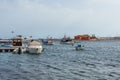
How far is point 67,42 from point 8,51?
9635 centimetres

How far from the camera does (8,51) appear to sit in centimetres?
9119

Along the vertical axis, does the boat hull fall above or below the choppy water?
above

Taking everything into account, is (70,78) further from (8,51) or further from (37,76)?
(8,51)

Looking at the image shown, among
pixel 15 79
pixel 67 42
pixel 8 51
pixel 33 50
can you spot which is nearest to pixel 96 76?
pixel 15 79

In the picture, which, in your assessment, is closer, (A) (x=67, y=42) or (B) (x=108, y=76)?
(B) (x=108, y=76)

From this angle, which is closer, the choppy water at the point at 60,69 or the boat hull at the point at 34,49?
the choppy water at the point at 60,69

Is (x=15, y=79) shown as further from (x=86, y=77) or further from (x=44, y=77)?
(x=86, y=77)

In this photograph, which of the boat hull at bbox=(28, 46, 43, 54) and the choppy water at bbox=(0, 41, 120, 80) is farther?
the boat hull at bbox=(28, 46, 43, 54)

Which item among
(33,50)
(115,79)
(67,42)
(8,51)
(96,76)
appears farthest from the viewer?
(67,42)

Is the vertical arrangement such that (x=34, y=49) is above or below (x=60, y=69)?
above

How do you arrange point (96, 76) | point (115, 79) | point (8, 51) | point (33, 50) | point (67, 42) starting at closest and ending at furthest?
point (115, 79) < point (96, 76) < point (33, 50) < point (8, 51) < point (67, 42)

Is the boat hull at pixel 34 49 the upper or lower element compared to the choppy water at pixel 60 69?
upper

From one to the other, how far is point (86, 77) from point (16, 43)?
60863 millimetres

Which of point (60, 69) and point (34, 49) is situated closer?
point (60, 69)
